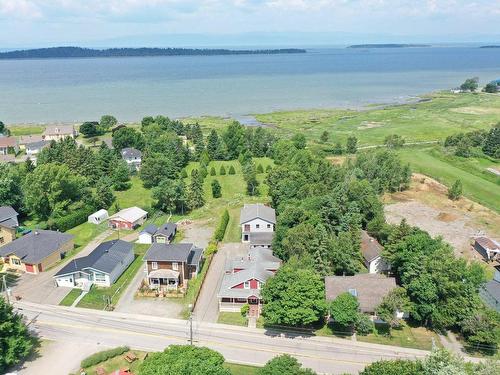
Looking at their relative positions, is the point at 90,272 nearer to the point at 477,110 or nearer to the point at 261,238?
the point at 261,238

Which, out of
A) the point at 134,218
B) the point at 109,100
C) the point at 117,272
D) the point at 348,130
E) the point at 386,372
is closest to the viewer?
the point at 386,372

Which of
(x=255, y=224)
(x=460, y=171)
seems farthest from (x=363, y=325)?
(x=460, y=171)

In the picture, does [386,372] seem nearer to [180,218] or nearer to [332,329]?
[332,329]

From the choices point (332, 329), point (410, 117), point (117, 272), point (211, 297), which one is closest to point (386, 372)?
point (332, 329)

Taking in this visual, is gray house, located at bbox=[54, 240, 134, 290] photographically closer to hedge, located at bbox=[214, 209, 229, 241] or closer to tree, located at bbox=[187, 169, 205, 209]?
hedge, located at bbox=[214, 209, 229, 241]

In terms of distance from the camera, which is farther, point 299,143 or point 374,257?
point 299,143
